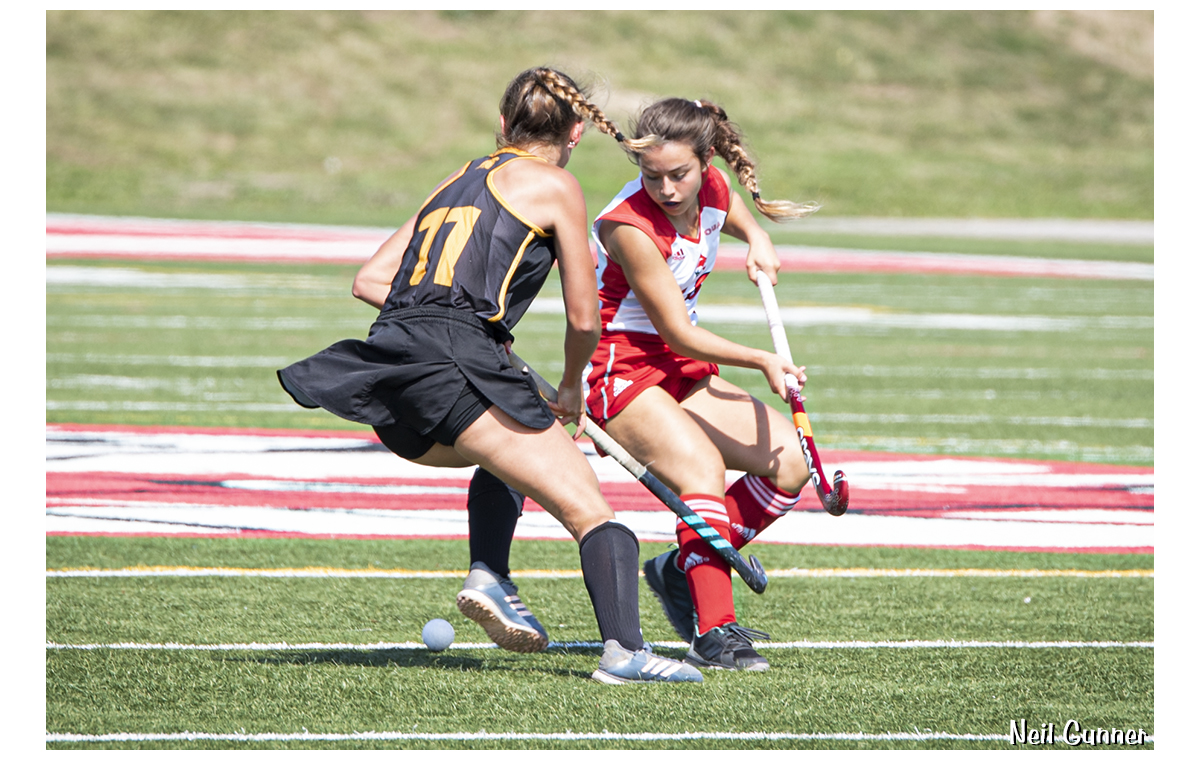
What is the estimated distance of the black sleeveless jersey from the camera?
4676mm

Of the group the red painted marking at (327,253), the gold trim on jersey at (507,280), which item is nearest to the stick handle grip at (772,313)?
the gold trim on jersey at (507,280)

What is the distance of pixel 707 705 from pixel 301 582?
7.72 feet

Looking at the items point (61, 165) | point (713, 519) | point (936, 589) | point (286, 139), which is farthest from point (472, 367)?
point (286, 139)

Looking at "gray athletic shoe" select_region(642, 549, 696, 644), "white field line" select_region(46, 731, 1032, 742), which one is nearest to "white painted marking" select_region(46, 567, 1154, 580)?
"gray athletic shoe" select_region(642, 549, 696, 644)

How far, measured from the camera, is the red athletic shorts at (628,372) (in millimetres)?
5355

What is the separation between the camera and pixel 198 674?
496 centimetres

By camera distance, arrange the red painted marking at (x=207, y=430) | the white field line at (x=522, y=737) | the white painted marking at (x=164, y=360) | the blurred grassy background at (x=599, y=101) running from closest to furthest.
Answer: the white field line at (x=522, y=737)
the red painted marking at (x=207, y=430)
the white painted marking at (x=164, y=360)
the blurred grassy background at (x=599, y=101)

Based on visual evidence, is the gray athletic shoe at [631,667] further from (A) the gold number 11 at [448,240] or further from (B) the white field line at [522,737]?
(A) the gold number 11 at [448,240]

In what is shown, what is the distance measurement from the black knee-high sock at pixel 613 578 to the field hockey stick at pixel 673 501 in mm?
311

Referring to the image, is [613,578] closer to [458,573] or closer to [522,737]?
[522,737]

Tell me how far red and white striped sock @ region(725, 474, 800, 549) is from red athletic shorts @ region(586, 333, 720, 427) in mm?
414

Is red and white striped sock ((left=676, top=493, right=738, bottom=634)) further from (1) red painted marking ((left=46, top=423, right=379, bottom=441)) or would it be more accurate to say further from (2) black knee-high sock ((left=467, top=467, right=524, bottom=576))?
(1) red painted marking ((left=46, top=423, right=379, bottom=441))

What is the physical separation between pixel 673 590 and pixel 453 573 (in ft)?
4.56

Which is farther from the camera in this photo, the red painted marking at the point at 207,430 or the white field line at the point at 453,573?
the red painted marking at the point at 207,430
